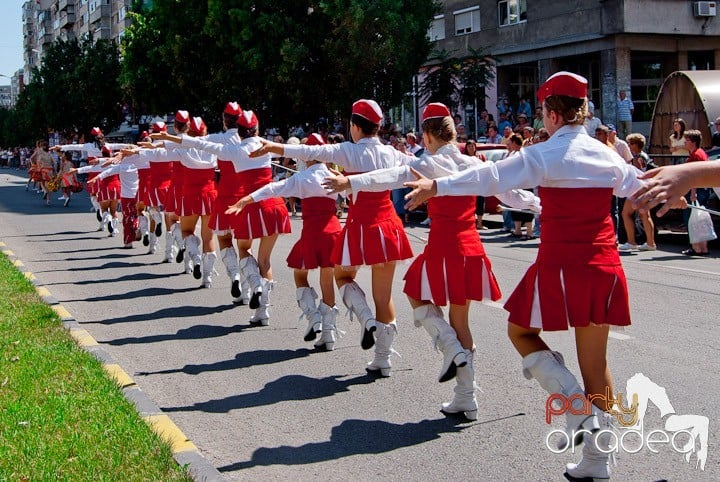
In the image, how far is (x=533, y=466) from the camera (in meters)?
5.23

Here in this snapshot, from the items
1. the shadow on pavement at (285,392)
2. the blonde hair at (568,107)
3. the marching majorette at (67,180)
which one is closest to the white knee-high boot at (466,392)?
the shadow on pavement at (285,392)

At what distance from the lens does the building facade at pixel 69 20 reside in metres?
95.8

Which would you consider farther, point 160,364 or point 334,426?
point 160,364

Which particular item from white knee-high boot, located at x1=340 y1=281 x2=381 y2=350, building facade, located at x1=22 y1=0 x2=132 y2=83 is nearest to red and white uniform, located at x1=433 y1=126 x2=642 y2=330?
white knee-high boot, located at x1=340 y1=281 x2=381 y2=350

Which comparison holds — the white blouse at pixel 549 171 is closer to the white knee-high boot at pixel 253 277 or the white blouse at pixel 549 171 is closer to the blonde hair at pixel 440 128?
the blonde hair at pixel 440 128

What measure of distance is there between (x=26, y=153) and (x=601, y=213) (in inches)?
3897

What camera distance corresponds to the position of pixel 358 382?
23.7 feet

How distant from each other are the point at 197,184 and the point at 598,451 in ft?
26.5

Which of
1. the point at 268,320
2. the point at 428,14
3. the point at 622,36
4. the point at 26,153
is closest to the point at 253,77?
the point at 428,14

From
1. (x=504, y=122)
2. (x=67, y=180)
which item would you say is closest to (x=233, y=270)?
(x=67, y=180)

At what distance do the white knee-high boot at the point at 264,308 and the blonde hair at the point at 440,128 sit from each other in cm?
359

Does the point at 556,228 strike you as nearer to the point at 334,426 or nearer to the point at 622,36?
the point at 334,426

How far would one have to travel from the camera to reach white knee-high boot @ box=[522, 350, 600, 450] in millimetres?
4711

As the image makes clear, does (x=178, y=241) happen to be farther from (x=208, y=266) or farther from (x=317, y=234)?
(x=317, y=234)
